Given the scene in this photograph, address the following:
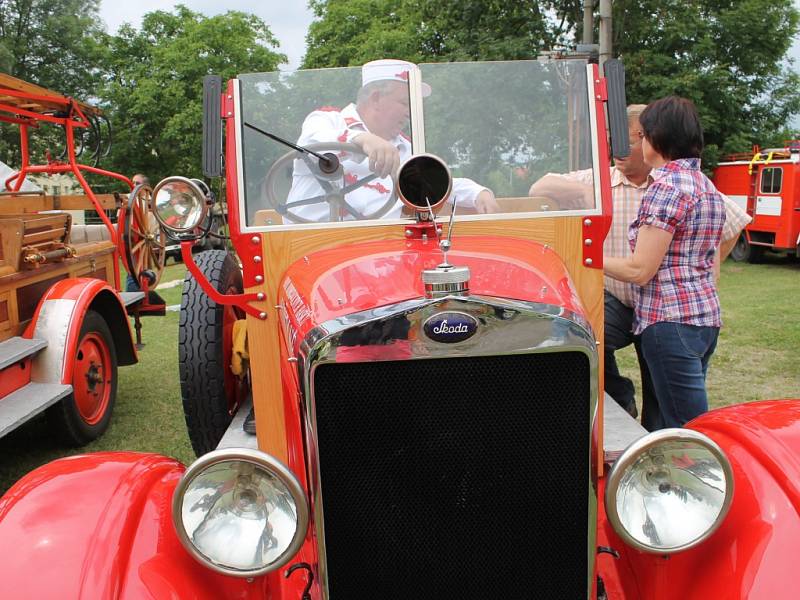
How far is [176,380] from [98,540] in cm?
522

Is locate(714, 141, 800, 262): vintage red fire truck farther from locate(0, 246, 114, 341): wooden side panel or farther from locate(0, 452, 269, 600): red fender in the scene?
locate(0, 452, 269, 600): red fender

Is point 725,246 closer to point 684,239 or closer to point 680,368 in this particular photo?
point 684,239

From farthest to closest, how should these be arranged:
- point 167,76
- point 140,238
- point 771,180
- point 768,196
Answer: point 167,76
point 768,196
point 771,180
point 140,238

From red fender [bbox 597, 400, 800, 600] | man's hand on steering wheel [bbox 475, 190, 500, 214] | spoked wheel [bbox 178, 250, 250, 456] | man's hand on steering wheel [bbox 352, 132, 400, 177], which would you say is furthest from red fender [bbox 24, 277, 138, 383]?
red fender [bbox 597, 400, 800, 600]

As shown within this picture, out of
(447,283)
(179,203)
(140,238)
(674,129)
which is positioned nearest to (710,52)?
(140,238)

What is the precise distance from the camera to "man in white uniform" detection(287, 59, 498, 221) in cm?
267

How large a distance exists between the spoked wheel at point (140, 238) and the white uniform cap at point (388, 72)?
4236 mm

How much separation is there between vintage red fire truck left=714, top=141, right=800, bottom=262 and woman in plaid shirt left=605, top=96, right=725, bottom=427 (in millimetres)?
12864

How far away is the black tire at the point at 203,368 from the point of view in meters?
3.55

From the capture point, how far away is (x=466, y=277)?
1.74 metres

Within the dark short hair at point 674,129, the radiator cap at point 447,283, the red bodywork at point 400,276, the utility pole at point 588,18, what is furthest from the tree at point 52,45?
the radiator cap at point 447,283

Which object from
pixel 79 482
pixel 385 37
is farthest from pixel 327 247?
pixel 385 37

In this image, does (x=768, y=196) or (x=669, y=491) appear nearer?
(x=669, y=491)

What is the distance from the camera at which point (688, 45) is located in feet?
59.1
